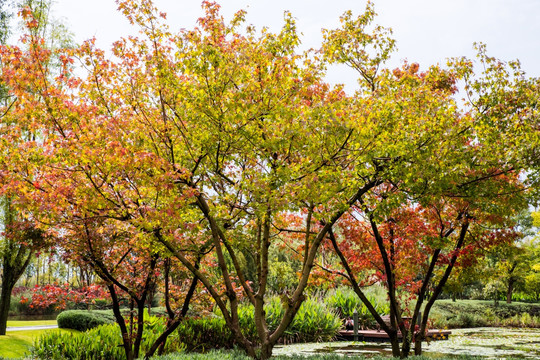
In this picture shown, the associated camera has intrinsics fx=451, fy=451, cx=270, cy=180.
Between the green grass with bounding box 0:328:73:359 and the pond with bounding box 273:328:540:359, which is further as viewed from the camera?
the pond with bounding box 273:328:540:359

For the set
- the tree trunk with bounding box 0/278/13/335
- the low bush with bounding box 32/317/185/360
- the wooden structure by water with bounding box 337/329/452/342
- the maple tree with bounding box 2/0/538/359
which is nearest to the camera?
the maple tree with bounding box 2/0/538/359

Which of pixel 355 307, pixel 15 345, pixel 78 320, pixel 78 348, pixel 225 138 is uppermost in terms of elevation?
pixel 225 138

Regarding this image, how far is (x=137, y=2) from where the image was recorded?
19.5 feet

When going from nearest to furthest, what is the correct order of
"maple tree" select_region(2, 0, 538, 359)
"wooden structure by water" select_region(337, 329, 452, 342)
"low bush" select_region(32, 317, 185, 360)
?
"maple tree" select_region(2, 0, 538, 359) < "low bush" select_region(32, 317, 185, 360) < "wooden structure by water" select_region(337, 329, 452, 342)

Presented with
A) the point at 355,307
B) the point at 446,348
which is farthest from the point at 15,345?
the point at 446,348

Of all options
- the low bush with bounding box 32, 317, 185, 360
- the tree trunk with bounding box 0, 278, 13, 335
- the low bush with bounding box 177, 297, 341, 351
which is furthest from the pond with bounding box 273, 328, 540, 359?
the tree trunk with bounding box 0, 278, 13, 335

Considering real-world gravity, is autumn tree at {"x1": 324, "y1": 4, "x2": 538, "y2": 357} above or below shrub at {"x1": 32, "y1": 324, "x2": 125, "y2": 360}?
above

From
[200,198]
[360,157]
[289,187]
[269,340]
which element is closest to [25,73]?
[200,198]

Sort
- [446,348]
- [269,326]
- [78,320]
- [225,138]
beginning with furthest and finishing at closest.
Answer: [78,320] → [269,326] → [446,348] → [225,138]

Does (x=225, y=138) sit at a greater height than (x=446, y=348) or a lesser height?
greater

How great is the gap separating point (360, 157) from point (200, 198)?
230cm

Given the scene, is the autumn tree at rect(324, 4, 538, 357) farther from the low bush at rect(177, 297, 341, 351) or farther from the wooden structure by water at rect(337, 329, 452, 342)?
the wooden structure by water at rect(337, 329, 452, 342)

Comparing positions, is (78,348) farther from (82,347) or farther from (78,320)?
(78,320)

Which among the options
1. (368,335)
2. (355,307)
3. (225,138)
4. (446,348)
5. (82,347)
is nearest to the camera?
(225,138)
